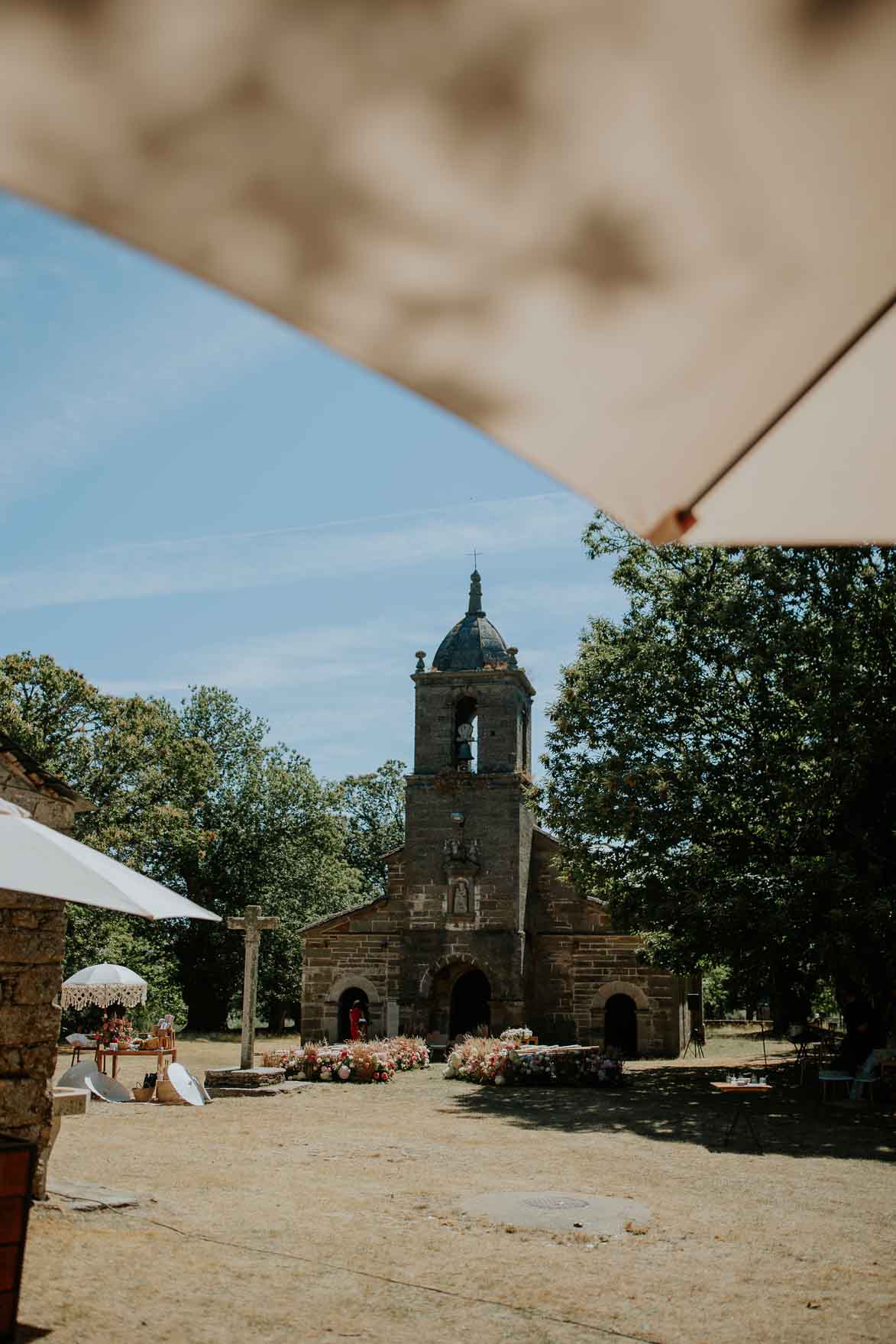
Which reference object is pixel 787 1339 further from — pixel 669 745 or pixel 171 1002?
pixel 171 1002

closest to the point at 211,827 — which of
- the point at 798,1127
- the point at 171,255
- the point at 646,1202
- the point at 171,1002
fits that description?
the point at 171,1002

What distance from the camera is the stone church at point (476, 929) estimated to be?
23.3 meters

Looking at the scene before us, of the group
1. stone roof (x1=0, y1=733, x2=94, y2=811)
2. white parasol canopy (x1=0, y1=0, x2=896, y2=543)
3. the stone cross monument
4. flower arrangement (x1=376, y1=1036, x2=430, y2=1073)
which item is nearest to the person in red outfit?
flower arrangement (x1=376, y1=1036, x2=430, y2=1073)

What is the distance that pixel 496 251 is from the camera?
1.35m

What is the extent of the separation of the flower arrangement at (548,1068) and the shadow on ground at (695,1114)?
330mm

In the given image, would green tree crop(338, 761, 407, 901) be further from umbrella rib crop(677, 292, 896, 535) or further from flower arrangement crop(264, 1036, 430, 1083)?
umbrella rib crop(677, 292, 896, 535)

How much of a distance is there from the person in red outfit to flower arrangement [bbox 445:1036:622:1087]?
5.14 m

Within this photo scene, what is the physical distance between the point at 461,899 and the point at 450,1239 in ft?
55.7

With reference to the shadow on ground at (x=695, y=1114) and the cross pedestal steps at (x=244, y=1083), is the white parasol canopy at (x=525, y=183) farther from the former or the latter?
the cross pedestal steps at (x=244, y=1083)

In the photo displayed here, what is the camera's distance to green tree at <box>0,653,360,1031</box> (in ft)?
95.3

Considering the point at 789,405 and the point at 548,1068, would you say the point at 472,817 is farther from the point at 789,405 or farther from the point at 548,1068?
the point at 789,405

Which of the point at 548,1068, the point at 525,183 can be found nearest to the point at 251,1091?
the point at 548,1068

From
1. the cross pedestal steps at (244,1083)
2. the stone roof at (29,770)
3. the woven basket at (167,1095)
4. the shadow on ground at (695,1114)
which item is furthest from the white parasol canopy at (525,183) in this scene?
the cross pedestal steps at (244,1083)

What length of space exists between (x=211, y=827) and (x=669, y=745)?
24036 millimetres
